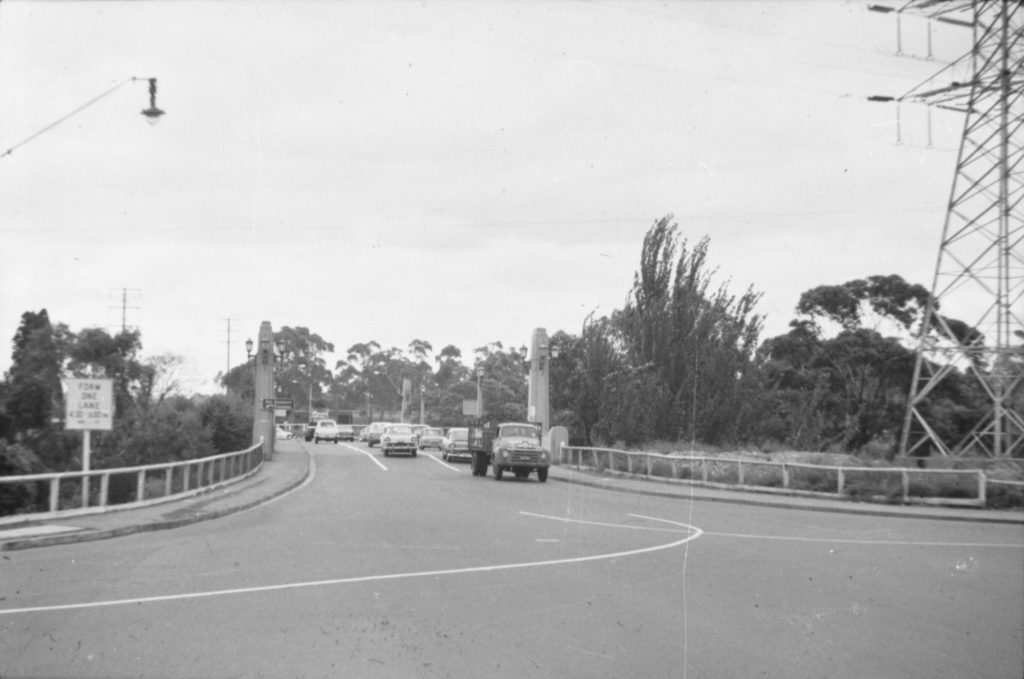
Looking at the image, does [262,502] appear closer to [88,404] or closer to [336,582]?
[88,404]

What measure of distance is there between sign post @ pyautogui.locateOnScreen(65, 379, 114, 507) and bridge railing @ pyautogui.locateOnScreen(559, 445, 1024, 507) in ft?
51.7

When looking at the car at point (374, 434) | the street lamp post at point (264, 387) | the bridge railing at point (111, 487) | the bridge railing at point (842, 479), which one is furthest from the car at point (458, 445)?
the car at point (374, 434)

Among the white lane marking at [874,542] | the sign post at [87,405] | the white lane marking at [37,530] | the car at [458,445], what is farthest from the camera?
the car at [458,445]

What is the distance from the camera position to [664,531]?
60.8ft

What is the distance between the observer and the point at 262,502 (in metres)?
24.8

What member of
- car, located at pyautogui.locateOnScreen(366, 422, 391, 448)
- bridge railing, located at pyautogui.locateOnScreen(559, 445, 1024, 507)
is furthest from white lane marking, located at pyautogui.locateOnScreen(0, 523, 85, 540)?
car, located at pyautogui.locateOnScreen(366, 422, 391, 448)

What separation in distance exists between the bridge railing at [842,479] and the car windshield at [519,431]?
403cm

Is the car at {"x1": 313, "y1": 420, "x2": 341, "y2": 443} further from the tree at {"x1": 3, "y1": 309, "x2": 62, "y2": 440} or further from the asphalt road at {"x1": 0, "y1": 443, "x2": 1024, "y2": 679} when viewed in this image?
the asphalt road at {"x1": 0, "y1": 443, "x2": 1024, "y2": 679}

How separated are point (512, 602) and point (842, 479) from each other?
63.8 feet

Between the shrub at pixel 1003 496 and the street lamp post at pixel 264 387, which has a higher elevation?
the street lamp post at pixel 264 387

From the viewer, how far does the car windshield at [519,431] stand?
37188 millimetres

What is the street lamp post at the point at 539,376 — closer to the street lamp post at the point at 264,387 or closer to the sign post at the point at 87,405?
the street lamp post at the point at 264,387

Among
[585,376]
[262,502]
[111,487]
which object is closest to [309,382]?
[585,376]

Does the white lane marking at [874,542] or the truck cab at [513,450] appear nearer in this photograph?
the white lane marking at [874,542]
